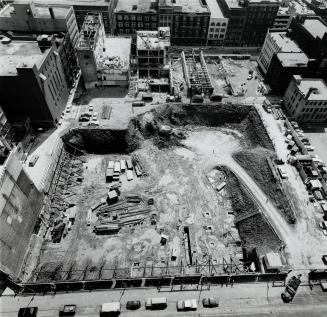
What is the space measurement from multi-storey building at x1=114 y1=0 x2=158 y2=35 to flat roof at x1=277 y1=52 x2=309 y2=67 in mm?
70041

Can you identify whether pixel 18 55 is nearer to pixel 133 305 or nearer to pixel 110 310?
pixel 110 310

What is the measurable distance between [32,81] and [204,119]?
68561 mm

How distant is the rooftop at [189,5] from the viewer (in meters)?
143

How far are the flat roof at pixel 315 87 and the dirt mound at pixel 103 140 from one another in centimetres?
7039

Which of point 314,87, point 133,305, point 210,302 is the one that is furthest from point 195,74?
point 133,305

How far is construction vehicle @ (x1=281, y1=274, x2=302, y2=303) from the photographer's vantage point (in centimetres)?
6281

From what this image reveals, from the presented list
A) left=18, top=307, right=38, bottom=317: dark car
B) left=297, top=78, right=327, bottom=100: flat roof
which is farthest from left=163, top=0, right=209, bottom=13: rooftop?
left=18, top=307, right=38, bottom=317: dark car

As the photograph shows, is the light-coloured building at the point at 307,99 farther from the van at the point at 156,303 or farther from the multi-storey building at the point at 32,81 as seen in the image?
the multi-storey building at the point at 32,81

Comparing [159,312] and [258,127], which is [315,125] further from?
[159,312]

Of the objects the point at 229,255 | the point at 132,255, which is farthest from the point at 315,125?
the point at 132,255

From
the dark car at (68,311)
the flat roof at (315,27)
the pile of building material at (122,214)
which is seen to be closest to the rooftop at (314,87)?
the flat roof at (315,27)

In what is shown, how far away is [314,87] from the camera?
109m

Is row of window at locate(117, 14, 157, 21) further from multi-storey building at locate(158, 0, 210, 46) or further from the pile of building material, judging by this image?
the pile of building material

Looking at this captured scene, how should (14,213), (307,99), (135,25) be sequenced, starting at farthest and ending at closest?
(135,25) → (307,99) → (14,213)
